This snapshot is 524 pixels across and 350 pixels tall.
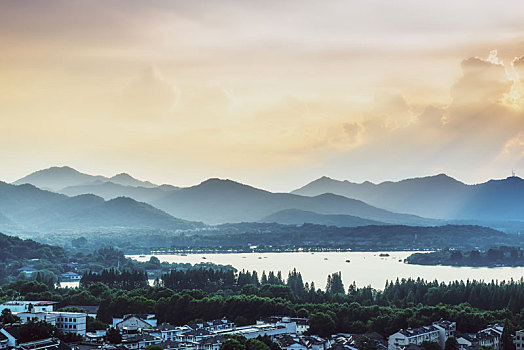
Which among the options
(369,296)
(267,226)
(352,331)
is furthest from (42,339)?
(267,226)

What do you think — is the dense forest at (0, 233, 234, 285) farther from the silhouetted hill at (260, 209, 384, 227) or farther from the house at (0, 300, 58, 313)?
the silhouetted hill at (260, 209, 384, 227)

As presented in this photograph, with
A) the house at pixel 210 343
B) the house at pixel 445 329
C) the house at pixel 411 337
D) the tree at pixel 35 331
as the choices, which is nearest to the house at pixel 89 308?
the tree at pixel 35 331

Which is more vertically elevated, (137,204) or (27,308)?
(137,204)

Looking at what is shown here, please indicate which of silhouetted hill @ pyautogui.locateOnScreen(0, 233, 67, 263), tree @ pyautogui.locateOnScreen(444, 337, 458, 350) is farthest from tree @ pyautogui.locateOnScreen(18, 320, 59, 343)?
silhouetted hill @ pyautogui.locateOnScreen(0, 233, 67, 263)

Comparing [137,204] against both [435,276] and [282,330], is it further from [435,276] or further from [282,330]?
[282,330]

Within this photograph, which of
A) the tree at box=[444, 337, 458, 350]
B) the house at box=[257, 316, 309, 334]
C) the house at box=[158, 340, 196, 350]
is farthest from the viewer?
the house at box=[257, 316, 309, 334]

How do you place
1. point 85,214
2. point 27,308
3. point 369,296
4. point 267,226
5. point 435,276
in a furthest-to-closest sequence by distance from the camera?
point 85,214 < point 267,226 < point 435,276 < point 369,296 < point 27,308

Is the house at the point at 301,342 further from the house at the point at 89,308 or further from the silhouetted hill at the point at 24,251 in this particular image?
the silhouetted hill at the point at 24,251
